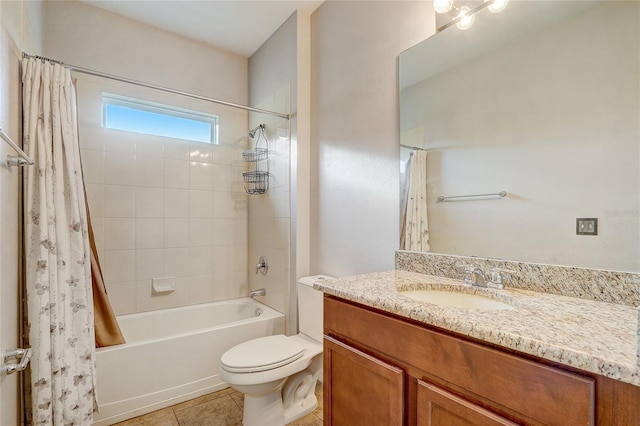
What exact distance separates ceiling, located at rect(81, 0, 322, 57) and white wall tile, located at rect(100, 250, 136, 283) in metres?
1.83

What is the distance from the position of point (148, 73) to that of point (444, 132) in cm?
237

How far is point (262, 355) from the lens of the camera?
5.24 feet

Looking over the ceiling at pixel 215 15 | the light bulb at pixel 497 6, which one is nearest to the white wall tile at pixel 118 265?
the ceiling at pixel 215 15

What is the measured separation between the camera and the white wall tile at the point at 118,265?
2217 millimetres

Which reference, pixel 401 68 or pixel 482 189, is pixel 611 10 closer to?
pixel 482 189

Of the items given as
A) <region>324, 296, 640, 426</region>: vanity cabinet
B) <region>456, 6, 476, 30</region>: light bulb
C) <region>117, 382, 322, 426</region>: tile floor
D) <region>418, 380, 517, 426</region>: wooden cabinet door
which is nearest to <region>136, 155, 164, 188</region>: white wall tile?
<region>117, 382, 322, 426</region>: tile floor

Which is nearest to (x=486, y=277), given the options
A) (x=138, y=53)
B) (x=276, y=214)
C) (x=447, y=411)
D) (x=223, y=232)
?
(x=447, y=411)

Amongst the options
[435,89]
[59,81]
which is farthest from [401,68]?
[59,81]

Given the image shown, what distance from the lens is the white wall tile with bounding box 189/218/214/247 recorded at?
2.57 m

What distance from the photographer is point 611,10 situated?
924 mm

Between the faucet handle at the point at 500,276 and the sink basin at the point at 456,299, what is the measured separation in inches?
3.2

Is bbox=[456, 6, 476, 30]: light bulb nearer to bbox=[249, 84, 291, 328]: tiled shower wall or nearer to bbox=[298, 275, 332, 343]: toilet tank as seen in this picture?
bbox=[249, 84, 291, 328]: tiled shower wall

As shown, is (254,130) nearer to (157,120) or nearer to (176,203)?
(157,120)

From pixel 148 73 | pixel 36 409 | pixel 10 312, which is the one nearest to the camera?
pixel 10 312
